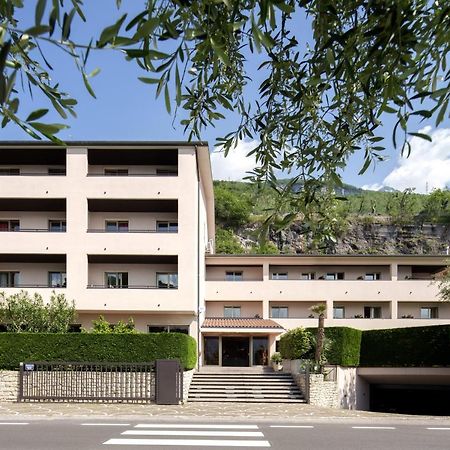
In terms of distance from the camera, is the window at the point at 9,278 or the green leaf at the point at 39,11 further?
the window at the point at 9,278

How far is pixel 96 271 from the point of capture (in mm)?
30406

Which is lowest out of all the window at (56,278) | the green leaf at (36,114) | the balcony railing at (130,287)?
the balcony railing at (130,287)

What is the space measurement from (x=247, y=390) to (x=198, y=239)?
929 centimetres

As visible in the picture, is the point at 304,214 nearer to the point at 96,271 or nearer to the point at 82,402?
the point at 82,402

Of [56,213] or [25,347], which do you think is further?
[56,213]

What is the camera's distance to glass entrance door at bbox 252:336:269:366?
34969 mm

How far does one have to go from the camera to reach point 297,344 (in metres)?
26.2

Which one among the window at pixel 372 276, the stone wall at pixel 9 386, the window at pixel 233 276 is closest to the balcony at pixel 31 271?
the stone wall at pixel 9 386

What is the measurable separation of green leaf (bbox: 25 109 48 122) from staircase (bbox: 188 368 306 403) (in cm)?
2225

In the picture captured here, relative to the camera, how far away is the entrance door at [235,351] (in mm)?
35094

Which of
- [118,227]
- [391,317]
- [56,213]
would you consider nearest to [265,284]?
[391,317]

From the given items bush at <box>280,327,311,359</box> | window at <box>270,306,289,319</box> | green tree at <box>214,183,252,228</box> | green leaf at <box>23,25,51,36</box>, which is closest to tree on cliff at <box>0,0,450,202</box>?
green leaf at <box>23,25,51,36</box>

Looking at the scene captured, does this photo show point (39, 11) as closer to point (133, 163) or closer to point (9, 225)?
point (133, 163)

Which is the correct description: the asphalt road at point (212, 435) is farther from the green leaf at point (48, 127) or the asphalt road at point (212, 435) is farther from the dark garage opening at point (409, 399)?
the dark garage opening at point (409, 399)
